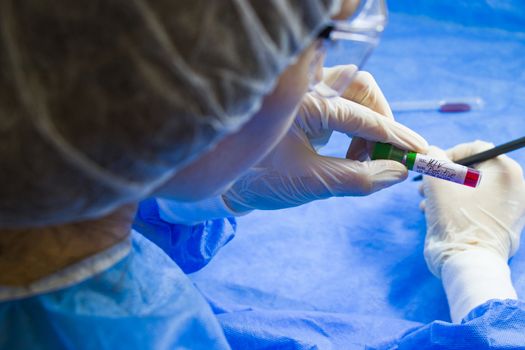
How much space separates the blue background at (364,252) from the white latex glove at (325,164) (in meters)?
0.23

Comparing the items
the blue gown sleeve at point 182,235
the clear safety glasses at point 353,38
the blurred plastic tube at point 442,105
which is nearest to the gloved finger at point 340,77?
the clear safety glasses at point 353,38

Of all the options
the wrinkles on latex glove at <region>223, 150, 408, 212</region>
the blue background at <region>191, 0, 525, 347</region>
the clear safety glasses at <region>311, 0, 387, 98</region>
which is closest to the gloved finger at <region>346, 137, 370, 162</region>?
the wrinkles on latex glove at <region>223, 150, 408, 212</region>

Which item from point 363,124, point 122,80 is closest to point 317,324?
point 363,124

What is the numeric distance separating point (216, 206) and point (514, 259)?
66cm

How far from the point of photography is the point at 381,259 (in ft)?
4.25

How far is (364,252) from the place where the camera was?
1312 mm

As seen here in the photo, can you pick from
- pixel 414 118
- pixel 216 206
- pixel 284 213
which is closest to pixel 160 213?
pixel 216 206

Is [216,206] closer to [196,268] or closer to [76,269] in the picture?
[196,268]

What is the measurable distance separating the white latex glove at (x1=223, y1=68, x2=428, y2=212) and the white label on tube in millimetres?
37

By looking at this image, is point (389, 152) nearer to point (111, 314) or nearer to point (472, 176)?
point (472, 176)

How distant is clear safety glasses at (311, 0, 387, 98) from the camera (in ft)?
1.97

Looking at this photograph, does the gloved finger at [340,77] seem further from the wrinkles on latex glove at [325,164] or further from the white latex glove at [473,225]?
the white latex glove at [473,225]

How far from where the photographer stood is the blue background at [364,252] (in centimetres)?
118

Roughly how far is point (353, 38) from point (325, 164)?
1.33ft
